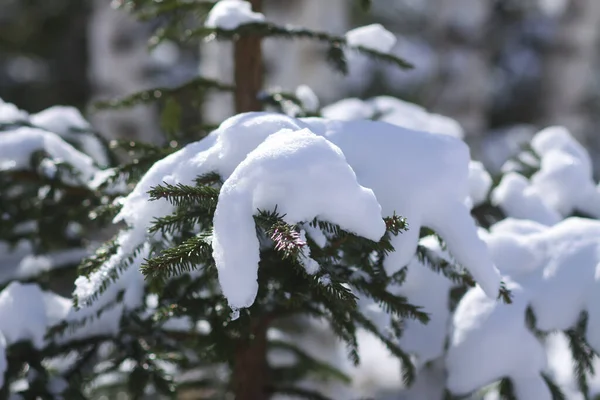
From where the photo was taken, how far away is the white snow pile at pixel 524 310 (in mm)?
1650

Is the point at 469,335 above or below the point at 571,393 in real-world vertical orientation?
above

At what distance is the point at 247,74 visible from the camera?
2059mm

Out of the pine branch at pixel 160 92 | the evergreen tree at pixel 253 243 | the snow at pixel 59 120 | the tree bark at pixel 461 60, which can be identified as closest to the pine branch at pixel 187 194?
the evergreen tree at pixel 253 243

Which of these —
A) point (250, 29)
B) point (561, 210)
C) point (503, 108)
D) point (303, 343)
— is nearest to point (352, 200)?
point (250, 29)

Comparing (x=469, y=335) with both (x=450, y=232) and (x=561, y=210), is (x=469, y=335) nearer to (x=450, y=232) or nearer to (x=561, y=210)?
(x=450, y=232)

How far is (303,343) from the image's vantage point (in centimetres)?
401

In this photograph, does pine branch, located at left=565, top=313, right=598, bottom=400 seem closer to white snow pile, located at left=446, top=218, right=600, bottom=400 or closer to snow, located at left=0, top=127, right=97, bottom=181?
white snow pile, located at left=446, top=218, right=600, bottom=400

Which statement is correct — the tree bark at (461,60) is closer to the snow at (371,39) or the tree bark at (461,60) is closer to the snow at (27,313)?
the snow at (371,39)

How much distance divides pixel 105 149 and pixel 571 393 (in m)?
2.03

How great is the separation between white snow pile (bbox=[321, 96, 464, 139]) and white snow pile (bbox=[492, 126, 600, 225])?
1.03 feet

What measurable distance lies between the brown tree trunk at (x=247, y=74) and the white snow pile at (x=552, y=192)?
2.66 feet

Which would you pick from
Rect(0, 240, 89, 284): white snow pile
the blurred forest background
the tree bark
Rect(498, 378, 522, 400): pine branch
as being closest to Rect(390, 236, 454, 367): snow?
Rect(498, 378, 522, 400): pine branch

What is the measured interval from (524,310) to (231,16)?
107 cm

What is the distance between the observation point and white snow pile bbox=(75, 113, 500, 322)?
47.4 inches
